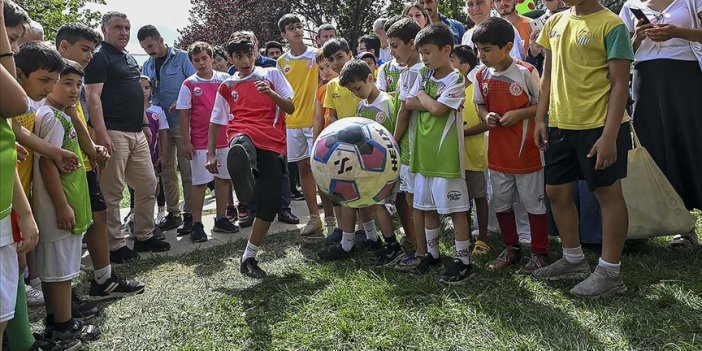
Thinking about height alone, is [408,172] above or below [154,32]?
below

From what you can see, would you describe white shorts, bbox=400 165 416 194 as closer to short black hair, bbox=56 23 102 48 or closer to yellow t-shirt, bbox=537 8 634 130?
yellow t-shirt, bbox=537 8 634 130

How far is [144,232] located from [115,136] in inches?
38.6

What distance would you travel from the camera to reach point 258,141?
15.6 ft

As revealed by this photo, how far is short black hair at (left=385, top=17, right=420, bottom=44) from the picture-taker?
14.6 feet

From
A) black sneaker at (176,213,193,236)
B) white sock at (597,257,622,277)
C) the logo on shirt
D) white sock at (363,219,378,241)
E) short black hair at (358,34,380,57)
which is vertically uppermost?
short black hair at (358,34,380,57)

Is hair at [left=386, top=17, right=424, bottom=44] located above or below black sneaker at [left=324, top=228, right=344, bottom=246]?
above

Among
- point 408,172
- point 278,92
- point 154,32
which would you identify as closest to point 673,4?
point 408,172

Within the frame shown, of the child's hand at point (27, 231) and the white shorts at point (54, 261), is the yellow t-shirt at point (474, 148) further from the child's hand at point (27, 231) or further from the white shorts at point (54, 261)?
the child's hand at point (27, 231)

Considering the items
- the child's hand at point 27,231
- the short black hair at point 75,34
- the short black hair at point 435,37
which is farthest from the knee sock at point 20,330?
the short black hair at point 435,37

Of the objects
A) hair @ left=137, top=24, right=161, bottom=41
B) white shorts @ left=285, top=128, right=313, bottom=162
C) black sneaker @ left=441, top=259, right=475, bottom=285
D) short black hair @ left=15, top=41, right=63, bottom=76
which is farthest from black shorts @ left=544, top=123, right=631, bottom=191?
hair @ left=137, top=24, right=161, bottom=41

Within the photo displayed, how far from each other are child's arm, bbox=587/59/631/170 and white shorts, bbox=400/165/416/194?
4.74ft

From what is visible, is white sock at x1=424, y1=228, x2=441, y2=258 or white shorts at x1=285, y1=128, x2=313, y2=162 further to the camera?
white shorts at x1=285, y1=128, x2=313, y2=162

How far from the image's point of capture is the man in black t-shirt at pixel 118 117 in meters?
5.36

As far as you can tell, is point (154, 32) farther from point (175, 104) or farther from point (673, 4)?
point (673, 4)
